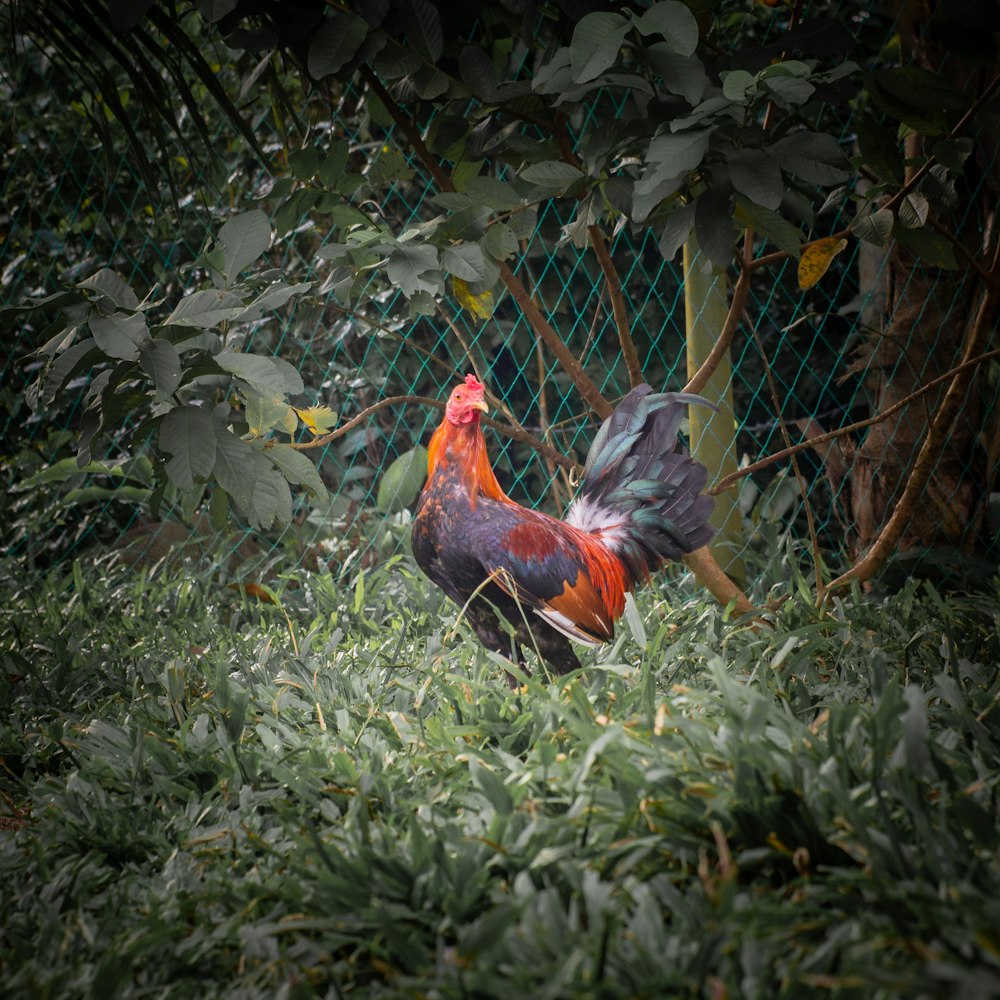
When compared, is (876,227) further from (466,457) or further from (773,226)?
(466,457)

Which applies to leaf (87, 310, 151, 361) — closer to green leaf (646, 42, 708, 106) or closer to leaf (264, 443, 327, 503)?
leaf (264, 443, 327, 503)

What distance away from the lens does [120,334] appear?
6.89ft

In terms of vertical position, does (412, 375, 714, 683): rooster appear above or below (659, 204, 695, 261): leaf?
below

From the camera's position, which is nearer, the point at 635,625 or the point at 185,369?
the point at 185,369

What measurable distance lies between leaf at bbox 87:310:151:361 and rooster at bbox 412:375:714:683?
2.59ft

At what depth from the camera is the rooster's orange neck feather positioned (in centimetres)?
253

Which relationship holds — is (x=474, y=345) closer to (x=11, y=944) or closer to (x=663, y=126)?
(x=663, y=126)

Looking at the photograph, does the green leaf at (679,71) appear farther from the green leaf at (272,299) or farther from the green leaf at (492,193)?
the green leaf at (272,299)

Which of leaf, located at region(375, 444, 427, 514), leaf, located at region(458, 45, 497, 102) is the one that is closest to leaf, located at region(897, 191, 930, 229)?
leaf, located at region(458, 45, 497, 102)

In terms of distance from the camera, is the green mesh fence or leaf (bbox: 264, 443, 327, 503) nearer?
leaf (bbox: 264, 443, 327, 503)

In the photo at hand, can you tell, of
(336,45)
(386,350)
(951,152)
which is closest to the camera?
(951,152)

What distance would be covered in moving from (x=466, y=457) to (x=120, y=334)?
0.87 metres

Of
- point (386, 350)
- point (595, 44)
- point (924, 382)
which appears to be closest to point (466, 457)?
point (595, 44)

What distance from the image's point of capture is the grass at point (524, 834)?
143 cm
